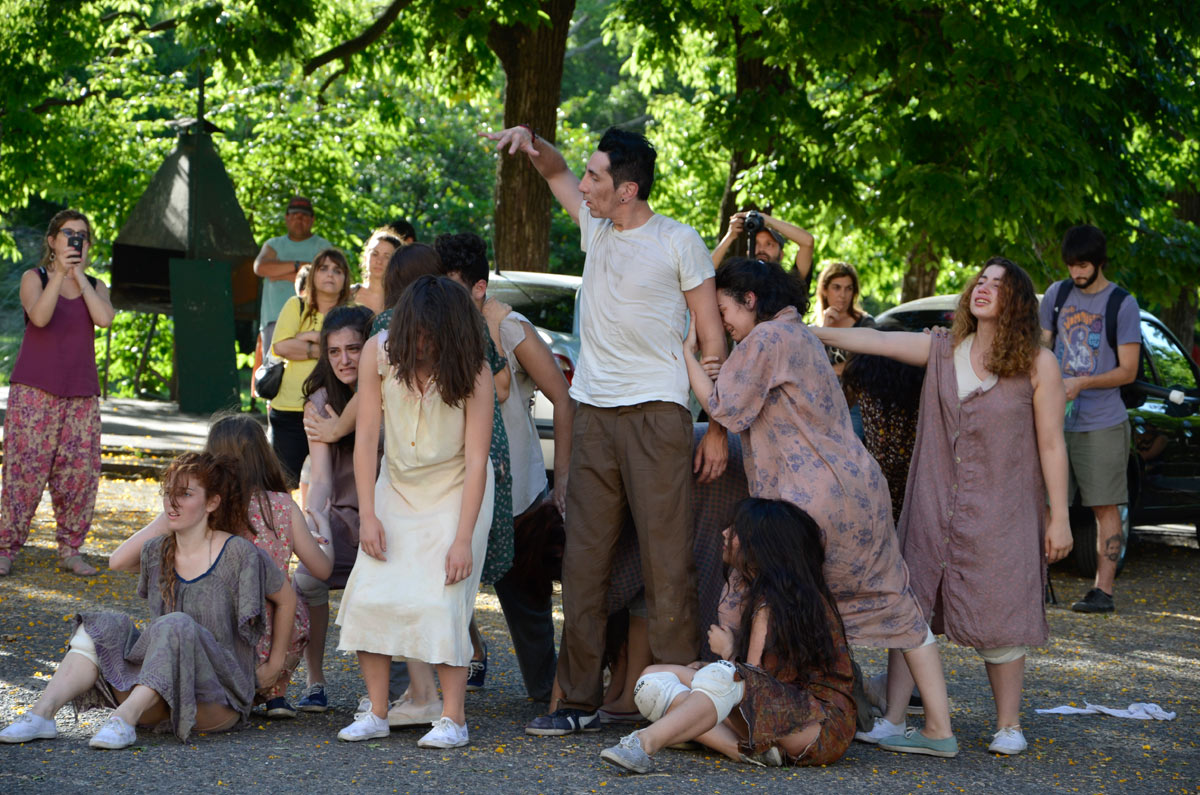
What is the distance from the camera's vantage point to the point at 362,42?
615 inches

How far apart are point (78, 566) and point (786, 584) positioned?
16.5 ft

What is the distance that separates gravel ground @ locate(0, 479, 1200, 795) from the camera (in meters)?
4.54

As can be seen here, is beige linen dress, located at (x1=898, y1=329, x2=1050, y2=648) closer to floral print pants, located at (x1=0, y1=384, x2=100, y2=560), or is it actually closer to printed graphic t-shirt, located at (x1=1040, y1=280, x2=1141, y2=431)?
printed graphic t-shirt, located at (x1=1040, y1=280, x2=1141, y2=431)

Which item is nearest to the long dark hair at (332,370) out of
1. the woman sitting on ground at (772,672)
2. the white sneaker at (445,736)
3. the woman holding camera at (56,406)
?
the white sneaker at (445,736)

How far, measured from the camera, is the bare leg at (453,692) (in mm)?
5027

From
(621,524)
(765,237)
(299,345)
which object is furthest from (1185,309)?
(621,524)

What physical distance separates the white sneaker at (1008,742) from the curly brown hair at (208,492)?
2.82m

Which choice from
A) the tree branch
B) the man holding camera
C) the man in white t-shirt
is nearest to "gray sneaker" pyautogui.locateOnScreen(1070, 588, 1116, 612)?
the man holding camera

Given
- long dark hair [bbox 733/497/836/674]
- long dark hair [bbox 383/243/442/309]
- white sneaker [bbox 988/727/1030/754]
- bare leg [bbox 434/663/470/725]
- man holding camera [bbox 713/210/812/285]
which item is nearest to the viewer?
long dark hair [bbox 733/497/836/674]

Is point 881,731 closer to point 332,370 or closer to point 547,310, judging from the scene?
point 332,370

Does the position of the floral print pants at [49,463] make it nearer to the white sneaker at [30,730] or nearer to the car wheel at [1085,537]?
the white sneaker at [30,730]

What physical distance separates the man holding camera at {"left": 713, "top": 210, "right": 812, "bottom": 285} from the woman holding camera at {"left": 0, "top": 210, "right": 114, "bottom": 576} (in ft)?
12.1

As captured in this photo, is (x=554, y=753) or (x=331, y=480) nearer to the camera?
(x=554, y=753)

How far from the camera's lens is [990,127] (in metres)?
11.8
